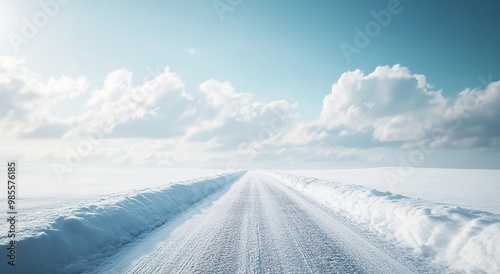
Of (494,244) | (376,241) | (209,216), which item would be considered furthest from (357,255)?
(209,216)

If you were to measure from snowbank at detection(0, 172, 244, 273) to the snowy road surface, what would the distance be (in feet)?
1.60

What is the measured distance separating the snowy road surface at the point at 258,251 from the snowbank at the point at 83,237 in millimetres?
488

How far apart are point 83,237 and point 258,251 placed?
437 centimetres

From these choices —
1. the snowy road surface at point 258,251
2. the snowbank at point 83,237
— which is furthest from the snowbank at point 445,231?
the snowbank at point 83,237

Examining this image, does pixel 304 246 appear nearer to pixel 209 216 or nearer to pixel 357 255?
pixel 357 255

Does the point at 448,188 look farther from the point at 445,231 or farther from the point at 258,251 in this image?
the point at 258,251

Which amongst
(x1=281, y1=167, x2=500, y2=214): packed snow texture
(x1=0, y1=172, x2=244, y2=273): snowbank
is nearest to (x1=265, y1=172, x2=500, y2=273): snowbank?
(x1=281, y1=167, x2=500, y2=214): packed snow texture

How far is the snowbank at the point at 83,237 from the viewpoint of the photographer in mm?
5375

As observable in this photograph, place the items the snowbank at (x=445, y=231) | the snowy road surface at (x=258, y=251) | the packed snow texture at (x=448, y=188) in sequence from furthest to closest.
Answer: the packed snow texture at (x=448, y=188)
the snowbank at (x=445, y=231)
the snowy road surface at (x=258, y=251)

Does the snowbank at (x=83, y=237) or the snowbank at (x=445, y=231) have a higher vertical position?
the snowbank at (x=83, y=237)

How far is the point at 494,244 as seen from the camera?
17.7ft

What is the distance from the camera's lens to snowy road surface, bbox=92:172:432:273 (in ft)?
17.4

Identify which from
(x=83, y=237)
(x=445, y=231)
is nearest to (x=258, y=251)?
(x=83, y=237)

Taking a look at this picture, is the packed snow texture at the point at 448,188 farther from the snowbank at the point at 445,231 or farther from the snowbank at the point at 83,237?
the snowbank at the point at 83,237
